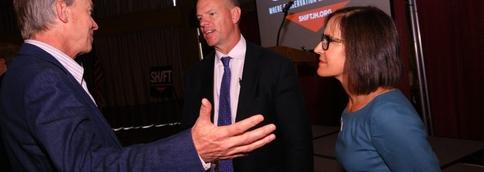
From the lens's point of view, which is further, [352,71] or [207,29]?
[207,29]

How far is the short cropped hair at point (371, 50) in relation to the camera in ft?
4.93

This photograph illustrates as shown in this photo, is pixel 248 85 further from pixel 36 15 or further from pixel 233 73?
pixel 36 15

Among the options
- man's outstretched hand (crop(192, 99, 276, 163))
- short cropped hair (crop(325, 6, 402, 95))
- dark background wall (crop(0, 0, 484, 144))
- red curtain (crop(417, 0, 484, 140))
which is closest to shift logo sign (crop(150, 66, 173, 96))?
dark background wall (crop(0, 0, 484, 144))

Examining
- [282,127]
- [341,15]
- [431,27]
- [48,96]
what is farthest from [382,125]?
[431,27]

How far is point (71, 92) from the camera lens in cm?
102

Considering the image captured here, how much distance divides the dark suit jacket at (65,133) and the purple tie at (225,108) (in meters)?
0.88

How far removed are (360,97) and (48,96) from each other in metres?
1.11

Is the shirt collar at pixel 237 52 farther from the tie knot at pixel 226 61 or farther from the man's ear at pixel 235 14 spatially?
the man's ear at pixel 235 14

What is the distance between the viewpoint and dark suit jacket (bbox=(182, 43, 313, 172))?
1.89 metres

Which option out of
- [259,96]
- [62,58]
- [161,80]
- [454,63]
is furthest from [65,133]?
[161,80]

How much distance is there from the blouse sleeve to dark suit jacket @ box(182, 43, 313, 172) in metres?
0.57

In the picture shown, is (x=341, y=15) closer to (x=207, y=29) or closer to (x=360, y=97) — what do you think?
(x=360, y=97)

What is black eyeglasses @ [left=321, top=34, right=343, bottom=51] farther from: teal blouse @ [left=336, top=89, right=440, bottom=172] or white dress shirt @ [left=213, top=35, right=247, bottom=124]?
white dress shirt @ [left=213, top=35, right=247, bottom=124]

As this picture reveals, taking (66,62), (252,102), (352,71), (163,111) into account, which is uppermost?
(66,62)
